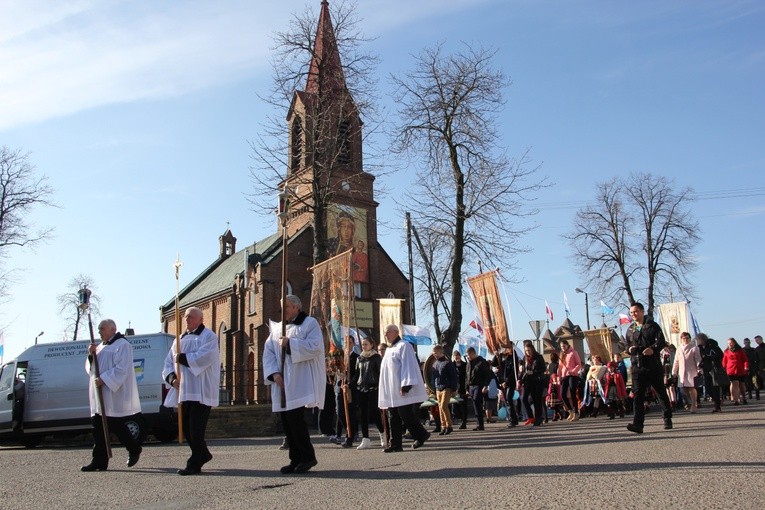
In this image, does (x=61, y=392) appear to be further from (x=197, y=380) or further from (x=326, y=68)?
(x=326, y=68)

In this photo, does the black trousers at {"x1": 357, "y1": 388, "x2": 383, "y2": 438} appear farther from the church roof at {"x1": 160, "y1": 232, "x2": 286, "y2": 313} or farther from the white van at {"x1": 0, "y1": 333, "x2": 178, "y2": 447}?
the church roof at {"x1": 160, "y1": 232, "x2": 286, "y2": 313}

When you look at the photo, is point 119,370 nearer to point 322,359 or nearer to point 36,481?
point 36,481

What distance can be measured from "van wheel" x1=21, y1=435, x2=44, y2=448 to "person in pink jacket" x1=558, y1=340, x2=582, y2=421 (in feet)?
40.9

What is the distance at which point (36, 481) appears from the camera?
8430mm

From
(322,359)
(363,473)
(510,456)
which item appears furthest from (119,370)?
(510,456)

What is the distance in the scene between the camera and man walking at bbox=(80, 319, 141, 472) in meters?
9.56

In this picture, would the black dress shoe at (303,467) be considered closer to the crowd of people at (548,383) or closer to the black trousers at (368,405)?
the crowd of people at (548,383)

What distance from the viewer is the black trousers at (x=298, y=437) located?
26.4 feet

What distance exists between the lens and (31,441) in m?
16.3

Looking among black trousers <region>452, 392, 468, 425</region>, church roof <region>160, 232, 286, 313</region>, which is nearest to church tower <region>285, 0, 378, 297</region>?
black trousers <region>452, 392, 468, 425</region>

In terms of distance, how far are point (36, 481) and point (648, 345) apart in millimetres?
8764

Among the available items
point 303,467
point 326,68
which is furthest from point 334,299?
point 326,68

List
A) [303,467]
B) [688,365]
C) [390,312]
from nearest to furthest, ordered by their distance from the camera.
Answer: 1. [303,467]
2. [688,365]
3. [390,312]

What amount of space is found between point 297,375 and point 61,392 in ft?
30.8
